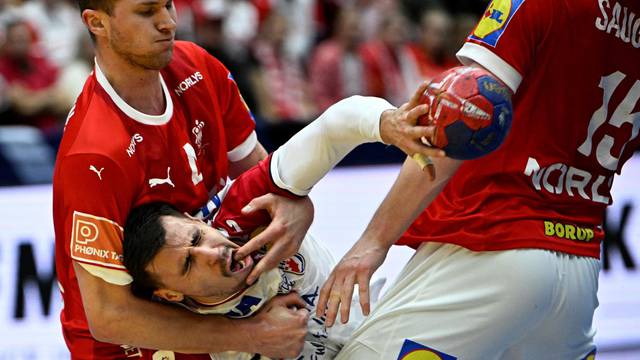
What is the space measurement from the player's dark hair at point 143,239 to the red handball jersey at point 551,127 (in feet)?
2.88

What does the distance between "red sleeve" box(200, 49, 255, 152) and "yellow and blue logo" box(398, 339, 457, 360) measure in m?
1.13

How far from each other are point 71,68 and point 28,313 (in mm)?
2822

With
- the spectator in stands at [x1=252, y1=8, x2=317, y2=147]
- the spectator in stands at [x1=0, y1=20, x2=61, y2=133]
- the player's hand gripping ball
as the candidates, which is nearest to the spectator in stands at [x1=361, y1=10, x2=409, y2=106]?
the spectator in stands at [x1=252, y1=8, x2=317, y2=147]

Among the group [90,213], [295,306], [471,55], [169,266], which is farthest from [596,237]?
[90,213]

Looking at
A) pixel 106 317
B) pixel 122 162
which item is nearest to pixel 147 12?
pixel 122 162

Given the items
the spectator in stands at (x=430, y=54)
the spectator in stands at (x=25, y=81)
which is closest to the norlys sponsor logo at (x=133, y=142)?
the spectator in stands at (x=25, y=81)

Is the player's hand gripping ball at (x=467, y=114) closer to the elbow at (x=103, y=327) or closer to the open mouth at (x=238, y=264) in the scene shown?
the open mouth at (x=238, y=264)

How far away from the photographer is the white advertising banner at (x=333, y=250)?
6.03 metres

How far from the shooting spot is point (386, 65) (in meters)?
Result: 10.1

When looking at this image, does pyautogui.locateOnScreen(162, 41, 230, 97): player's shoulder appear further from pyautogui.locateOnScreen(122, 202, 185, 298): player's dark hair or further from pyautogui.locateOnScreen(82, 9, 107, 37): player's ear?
pyautogui.locateOnScreen(122, 202, 185, 298): player's dark hair

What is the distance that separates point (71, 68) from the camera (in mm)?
8305

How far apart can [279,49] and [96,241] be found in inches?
264

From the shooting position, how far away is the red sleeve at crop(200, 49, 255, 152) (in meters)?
3.97

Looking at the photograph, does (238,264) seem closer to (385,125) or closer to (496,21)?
(385,125)
